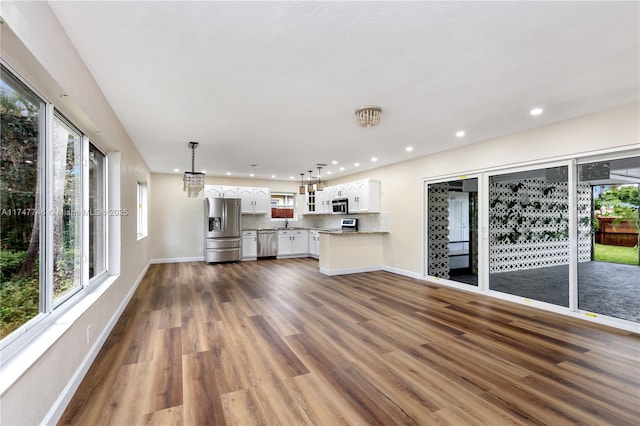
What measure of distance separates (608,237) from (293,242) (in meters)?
7.10

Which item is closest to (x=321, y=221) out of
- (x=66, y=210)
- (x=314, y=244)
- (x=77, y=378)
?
(x=314, y=244)

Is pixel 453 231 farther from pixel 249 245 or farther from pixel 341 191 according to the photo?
pixel 249 245

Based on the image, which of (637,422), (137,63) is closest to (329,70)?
(137,63)

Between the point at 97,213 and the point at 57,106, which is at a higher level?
the point at 57,106

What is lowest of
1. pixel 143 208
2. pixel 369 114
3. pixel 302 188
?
pixel 143 208

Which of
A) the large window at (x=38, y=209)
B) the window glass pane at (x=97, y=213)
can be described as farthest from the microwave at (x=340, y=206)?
the large window at (x=38, y=209)

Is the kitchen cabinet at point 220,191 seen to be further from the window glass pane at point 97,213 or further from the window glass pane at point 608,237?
the window glass pane at point 608,237

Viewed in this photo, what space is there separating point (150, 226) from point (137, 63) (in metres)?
6.36

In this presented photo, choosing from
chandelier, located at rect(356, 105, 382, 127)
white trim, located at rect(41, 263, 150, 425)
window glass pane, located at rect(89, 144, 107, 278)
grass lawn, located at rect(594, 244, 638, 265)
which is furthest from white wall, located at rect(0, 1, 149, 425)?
grass lawn, located at rect(594, 244, 638, 265)

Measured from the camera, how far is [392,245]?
679 centimetres

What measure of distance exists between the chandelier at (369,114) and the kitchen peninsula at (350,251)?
349 cm

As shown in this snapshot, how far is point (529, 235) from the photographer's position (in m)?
4.89

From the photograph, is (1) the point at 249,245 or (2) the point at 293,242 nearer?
(1) the point at 249,245

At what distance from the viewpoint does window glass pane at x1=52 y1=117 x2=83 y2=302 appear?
88.0 inches
